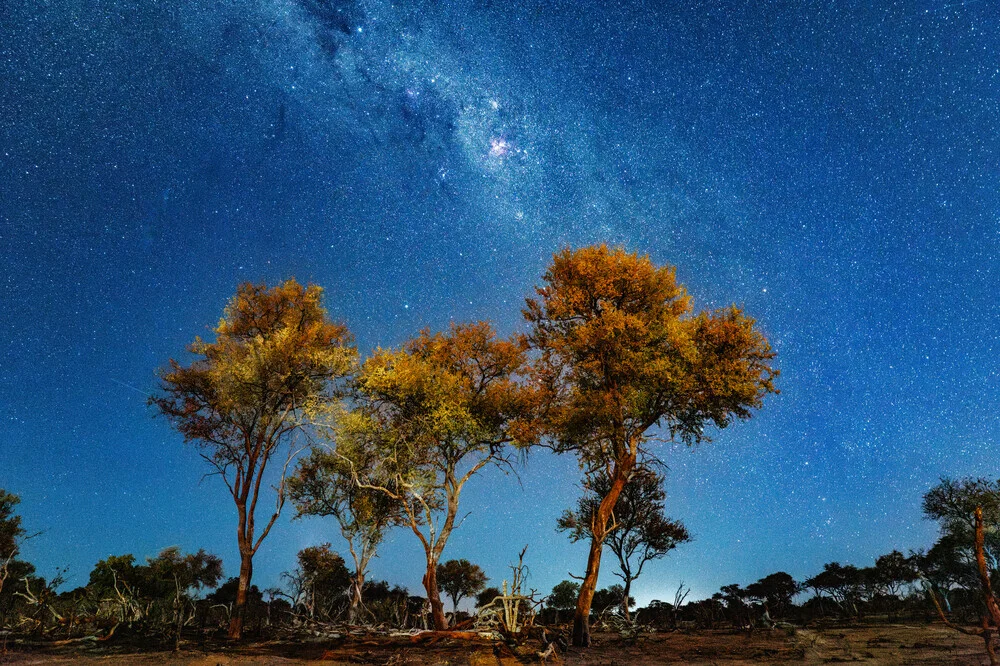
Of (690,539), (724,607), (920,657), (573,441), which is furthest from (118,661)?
(724,607)

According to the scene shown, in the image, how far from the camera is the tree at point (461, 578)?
176ft

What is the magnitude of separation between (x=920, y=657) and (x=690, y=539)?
73.7 ft

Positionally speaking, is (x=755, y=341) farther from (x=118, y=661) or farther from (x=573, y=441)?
(x=118, y=661)

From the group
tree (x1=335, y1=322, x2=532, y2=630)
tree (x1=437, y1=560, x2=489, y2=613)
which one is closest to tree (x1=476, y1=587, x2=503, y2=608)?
tree (x1=437, y1=560, x2=489, y2=613)

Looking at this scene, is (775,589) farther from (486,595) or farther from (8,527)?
(8,527)

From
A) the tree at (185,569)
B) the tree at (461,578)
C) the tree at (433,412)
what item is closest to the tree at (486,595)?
the tree at (461,578)

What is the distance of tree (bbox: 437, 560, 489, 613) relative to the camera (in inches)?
2116

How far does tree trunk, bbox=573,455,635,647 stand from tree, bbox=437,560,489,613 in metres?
36.4

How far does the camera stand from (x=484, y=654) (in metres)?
14.9

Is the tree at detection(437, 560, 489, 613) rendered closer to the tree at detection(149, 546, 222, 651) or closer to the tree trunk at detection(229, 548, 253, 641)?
the tree at detection(149, 546, 222, 651)

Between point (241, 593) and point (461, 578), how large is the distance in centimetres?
3746

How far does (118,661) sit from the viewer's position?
1534 cm

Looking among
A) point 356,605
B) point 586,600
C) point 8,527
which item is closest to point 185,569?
point 8,527

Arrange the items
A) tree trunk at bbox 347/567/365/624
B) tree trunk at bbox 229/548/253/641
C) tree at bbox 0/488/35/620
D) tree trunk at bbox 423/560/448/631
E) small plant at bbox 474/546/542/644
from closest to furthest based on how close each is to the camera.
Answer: small plant at bbox 474/546/542/644
tree trunk at bbox 423/560/448/631
tree trunk at bbox 229/548/253/641
tree trunk at bbox 347/567/365/624
tree at bbox 0/488/35/620
